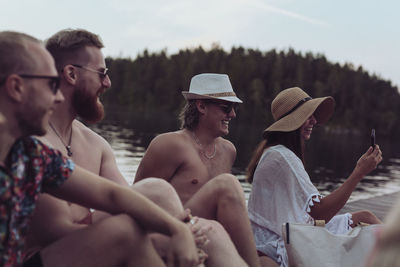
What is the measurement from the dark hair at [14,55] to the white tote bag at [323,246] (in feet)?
5.46

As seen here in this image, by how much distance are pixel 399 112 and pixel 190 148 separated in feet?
338

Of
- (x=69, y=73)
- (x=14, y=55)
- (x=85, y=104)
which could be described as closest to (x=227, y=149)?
(x=85, y=104)

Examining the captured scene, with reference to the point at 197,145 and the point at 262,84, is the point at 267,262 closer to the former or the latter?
the point at 197,145

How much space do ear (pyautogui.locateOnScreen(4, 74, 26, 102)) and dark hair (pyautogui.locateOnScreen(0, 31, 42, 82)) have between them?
21 mm

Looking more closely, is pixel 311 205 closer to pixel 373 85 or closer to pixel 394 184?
pixel 394 184

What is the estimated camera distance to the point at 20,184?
4.97 feet

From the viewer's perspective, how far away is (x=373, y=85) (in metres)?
102

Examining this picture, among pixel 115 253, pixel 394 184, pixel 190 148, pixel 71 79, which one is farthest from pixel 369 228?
pixel 394 184

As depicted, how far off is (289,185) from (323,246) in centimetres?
50

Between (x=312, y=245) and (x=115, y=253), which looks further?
(x=312, y=245)

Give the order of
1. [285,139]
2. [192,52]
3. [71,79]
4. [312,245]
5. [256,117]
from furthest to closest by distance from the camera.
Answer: [192,52], [256,117], [285,139], [312,245], [71,79]

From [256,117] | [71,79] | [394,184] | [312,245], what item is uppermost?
[71,79]

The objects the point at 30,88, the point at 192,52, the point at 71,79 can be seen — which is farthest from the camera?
the point at 192,52

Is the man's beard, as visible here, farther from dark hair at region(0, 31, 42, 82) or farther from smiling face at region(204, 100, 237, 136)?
smiling face at region(204, 100, 237, 136)
